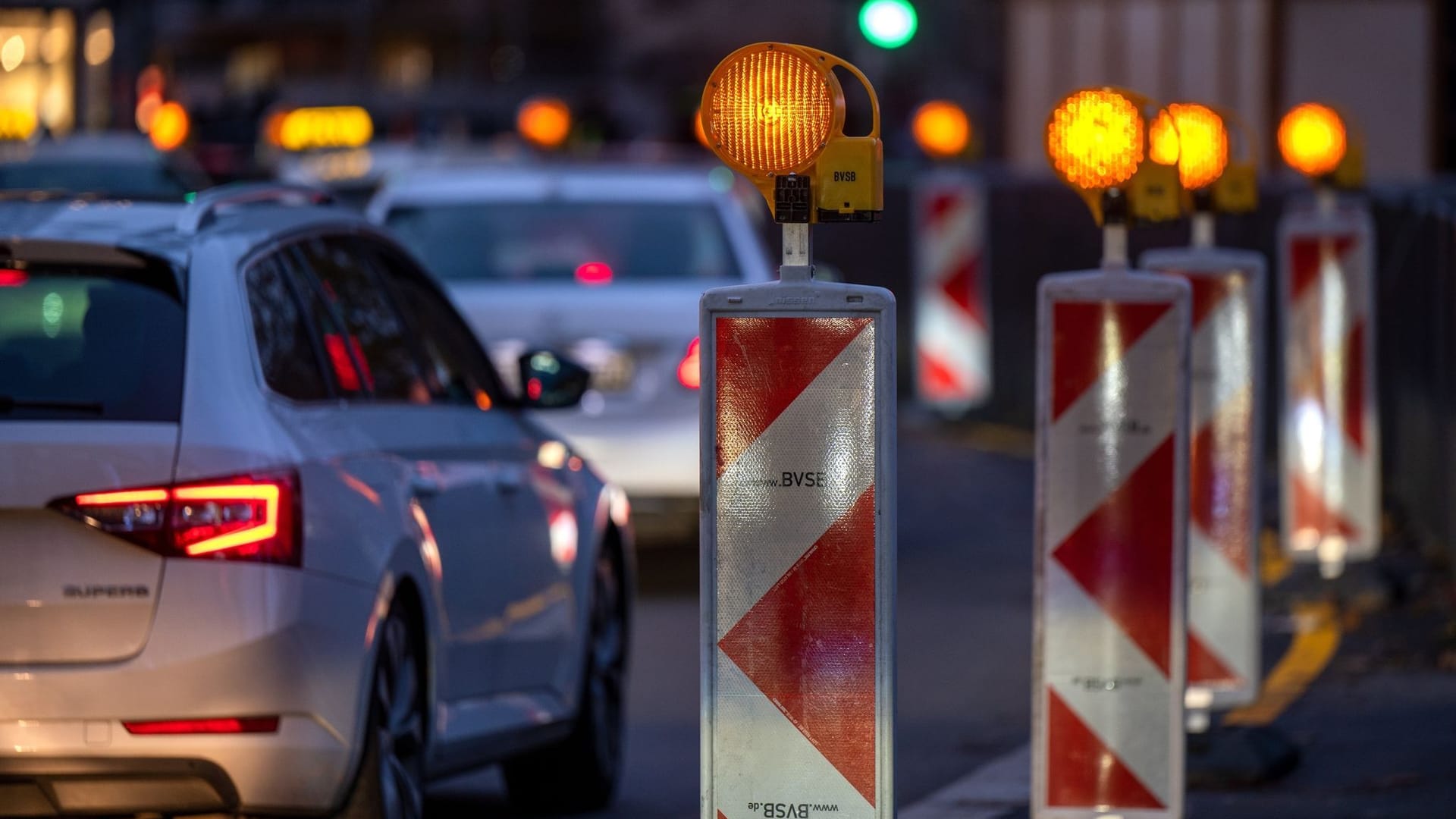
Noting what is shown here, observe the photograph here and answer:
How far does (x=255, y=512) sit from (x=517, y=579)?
5.14 ft

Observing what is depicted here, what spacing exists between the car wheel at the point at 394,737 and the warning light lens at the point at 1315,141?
17.3ft

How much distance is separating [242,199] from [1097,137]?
1.83 metres

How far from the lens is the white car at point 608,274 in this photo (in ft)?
41.2

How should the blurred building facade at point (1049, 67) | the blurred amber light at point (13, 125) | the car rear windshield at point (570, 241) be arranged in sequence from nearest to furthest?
the car rear windshield at point (570, 241), the blurred building facade at point (1049, 67), the blurred amber light at point (13, 125)

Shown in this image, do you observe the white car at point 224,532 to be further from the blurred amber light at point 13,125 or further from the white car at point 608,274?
the blurred amber light at point 13,125

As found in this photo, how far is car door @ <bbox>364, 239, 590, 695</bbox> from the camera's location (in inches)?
286

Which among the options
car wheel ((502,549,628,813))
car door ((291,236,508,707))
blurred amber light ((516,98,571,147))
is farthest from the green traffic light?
car door ((291,236,508,707))

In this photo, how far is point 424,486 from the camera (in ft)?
22.0

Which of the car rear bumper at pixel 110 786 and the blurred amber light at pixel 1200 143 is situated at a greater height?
the blurred amber light at pixel 1200 143

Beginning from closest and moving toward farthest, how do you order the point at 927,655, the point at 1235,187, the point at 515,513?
the point at 515,513
the point at 1235,187
the point at 927,655

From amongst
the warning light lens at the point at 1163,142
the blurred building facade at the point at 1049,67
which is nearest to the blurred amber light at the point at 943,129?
the blurred building facade at the point at 1049,67

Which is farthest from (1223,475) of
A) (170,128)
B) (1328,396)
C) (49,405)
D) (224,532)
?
(170,128)

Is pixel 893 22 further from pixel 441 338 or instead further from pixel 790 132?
pixel 790 132

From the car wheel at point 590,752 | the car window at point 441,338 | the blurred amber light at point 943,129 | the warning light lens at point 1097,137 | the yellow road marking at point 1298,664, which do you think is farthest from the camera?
the blurred amber light at point 943,129
